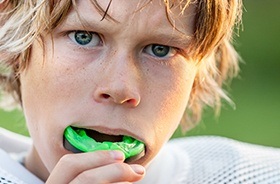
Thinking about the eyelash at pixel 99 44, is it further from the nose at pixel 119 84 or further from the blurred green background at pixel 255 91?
the blurred green background at pixel 255 91

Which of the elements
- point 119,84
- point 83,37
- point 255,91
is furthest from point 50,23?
point 255,91

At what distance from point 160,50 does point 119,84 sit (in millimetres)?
138

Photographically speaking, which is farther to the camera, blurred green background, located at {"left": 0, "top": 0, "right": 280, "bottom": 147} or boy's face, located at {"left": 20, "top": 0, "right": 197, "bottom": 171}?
blurred green background, located at {"left": 0, "top": 0, "right": 280, "bottom": 147}

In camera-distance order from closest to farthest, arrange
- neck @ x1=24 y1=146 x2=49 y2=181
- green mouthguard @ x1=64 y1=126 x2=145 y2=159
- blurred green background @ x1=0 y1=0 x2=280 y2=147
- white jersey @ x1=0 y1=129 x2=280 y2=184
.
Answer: green mouthguard @ x1=64 y1=126 x2=145 y2=159 < white jersey @ x1=0 y1=129 x2=280 y2=184 < neck @ x1=24 y1=146 x2=49 y2=181 < blurred green background @ x1=0 y1=0 x2=280 y2=147

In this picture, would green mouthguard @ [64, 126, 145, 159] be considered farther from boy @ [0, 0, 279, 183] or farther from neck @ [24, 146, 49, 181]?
neck @ [24, 146, 49, 181]

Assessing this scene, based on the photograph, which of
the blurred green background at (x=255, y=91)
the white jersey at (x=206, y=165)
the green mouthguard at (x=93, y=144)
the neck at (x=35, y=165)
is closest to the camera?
the green mouthguard at (x=93, y=144)

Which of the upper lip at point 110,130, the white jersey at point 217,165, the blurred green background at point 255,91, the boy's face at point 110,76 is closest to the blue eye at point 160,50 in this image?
the boy's face at point 110,76

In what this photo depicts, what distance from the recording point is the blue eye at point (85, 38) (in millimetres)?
1582

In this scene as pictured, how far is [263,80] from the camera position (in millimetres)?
Result: 5043

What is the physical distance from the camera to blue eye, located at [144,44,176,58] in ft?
5.26

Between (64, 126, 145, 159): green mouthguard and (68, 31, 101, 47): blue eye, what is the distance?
0.51 feet

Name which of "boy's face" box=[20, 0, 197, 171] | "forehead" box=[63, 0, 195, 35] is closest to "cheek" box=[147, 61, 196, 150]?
"boy's face" box=[20, 0, 197, 171]

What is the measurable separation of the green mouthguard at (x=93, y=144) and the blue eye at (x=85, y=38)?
0.16 meters

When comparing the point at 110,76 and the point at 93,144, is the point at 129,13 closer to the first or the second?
the point at 110,76
